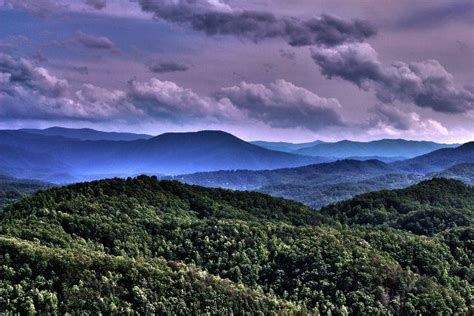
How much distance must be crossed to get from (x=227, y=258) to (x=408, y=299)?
29.2 meters

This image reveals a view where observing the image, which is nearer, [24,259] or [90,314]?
[90,314]

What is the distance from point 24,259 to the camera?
6875cm

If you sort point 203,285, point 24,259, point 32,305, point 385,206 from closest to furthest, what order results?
1. point 32,305
2. point 24,259
3. point 203,285
4. point 385,206

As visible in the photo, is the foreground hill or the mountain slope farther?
the mountain slope

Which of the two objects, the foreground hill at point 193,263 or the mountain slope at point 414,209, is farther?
the mountain slope at point 414,209

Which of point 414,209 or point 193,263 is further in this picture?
point 414,209

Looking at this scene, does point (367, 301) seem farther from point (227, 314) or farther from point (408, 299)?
point (227, 314)

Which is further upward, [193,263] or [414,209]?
[414,209]

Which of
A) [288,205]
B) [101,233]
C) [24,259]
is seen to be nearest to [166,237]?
[101,233]

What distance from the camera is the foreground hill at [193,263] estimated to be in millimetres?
67812

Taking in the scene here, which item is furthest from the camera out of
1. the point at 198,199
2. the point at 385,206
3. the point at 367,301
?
the point at 385,206

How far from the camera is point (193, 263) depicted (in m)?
90.2

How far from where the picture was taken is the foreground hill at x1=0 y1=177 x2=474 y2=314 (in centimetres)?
6781

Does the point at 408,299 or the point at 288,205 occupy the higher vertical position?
→ the point at 288,205
